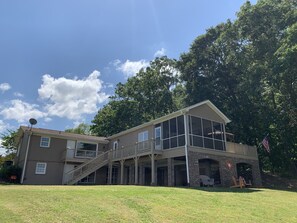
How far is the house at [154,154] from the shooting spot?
65.1ft

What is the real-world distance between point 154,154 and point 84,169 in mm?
7431

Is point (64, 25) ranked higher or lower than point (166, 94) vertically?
lower

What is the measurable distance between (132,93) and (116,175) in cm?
1698

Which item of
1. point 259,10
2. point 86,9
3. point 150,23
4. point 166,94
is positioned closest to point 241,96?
point 259,10

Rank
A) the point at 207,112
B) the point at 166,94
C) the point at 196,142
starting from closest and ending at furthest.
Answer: the point at 196,142 < the point at 207,112 < the point at 166,94

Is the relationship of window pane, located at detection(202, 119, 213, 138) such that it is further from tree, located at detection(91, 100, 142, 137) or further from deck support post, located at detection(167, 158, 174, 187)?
tree, located at detection(91, 100, 142, 137)

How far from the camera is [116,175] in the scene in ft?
90.7

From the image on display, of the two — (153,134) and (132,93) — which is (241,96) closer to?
(153,134)

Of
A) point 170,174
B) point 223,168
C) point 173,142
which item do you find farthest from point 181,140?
point 223,168

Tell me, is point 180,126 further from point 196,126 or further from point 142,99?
point 142,99

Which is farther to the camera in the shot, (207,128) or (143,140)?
(143,140)

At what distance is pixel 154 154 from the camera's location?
20625 mm

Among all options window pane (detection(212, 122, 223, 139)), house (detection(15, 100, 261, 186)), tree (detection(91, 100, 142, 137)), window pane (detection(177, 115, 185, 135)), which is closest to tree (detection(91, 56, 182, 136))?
tree (detection(91, 100, 142, 137))

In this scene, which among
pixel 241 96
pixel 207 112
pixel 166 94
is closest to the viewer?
pixel 207 112
